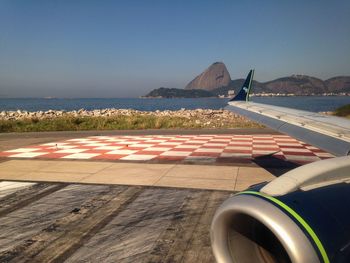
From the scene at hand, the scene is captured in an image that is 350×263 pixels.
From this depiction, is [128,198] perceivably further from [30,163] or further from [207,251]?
[30,163]

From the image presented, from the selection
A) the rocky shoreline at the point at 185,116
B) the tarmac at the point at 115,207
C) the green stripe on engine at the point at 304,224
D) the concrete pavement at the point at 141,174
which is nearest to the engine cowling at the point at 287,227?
the green stripe on engine at the point at 304,224

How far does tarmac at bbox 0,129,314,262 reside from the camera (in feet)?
12.7

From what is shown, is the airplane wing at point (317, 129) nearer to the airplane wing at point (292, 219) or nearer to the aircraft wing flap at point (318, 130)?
the aircraft wing flap at point (318, 130)

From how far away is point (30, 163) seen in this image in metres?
9.21

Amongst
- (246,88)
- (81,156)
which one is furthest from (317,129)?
(81,156)

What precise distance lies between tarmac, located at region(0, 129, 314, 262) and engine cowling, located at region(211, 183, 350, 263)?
71.2 inches

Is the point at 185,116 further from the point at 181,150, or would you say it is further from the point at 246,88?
the point at 246,88

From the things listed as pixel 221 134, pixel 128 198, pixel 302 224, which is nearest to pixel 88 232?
pixel 128 198

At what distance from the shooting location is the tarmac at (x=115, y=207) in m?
3.86

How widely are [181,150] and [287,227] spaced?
937 centimetres

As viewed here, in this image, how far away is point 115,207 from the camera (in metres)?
5.38

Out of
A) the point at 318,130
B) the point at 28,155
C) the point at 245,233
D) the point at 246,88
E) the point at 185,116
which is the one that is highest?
the point at 246,88

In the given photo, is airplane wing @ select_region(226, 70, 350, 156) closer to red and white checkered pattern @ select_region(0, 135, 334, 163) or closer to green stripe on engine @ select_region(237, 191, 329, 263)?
green stripe on engine @ select_region(237, 191, 329, 263)

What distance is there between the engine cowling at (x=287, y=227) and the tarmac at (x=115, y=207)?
1.81m
